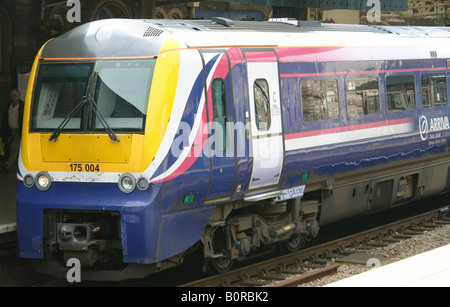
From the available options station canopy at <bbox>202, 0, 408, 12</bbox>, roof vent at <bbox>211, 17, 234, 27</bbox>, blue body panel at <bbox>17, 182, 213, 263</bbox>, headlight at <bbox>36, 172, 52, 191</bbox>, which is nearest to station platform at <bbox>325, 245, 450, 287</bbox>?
blue body panel at <bbox>17, 182, 213, 263</bbox>

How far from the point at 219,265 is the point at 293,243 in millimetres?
1927

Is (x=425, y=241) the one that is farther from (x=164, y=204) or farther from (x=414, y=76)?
(x=164, y=204)

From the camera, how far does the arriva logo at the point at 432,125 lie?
1385 cm

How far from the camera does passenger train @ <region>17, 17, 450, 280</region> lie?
350 inches

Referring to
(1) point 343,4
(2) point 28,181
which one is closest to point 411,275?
(2) point 28,181

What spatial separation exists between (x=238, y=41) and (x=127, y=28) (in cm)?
150

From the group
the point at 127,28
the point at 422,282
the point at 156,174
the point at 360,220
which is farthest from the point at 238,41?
the point at 360,220

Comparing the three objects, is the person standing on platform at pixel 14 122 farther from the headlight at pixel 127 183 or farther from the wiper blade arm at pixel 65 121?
the headlight at pixel 127 183

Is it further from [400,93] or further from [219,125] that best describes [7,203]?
[400,93]

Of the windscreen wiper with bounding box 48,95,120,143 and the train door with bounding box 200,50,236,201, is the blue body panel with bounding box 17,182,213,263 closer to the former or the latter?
the train door with bounding box 200,50,236,201

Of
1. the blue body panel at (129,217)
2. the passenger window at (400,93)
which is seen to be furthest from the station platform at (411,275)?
the passenger window at (400,93)

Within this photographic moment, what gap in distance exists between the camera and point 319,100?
11445 millimetres

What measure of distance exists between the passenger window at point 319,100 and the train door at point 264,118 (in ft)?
2.43

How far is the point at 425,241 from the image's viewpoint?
13.2 m
